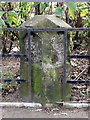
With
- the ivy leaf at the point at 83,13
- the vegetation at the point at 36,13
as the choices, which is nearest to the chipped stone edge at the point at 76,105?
the vegetation at the point at 36,13

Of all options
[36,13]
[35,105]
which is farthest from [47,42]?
[36,13]

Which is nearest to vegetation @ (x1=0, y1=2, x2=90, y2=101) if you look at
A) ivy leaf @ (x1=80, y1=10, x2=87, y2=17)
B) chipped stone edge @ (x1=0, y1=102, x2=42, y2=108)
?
ivy leaf @ (x1=80, y1=10, x2=87, y2=17)

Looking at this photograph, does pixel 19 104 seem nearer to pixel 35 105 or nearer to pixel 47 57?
pixel 35 105

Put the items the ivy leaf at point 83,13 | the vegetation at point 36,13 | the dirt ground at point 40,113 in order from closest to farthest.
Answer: the dirt ground at point 40,113
the vegetation at point 36,13
the ivy leaf at point 83,13

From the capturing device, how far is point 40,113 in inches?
140

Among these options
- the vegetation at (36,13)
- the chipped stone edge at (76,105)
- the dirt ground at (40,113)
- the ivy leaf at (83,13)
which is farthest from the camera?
the ivy leaf at (83,13)

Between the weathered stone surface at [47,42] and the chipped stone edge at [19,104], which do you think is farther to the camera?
the chipped stone edge at [19,104]

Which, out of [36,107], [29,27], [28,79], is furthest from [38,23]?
[36,107]

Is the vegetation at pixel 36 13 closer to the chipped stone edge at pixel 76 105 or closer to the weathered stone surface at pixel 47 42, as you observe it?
the weathered stone surface at pixel 47 42

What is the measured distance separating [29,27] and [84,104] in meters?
1.05

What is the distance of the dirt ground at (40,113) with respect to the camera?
3.50 metres

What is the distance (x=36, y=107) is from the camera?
3680 millimetres

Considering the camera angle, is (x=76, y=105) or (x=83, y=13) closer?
(x=76, y=105)

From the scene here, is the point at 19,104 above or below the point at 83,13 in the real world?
below
